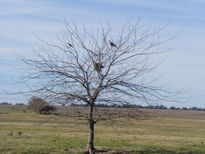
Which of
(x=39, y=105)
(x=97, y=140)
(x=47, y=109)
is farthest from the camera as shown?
(x=97, y=140)

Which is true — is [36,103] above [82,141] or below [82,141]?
above

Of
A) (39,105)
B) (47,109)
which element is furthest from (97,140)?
(39,105)

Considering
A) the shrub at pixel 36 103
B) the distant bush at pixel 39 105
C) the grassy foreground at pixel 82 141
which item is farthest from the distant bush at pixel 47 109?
the grassy foreground at pixel 82 141

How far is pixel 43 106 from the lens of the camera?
1365 cm

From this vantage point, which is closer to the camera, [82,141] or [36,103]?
[36,103]

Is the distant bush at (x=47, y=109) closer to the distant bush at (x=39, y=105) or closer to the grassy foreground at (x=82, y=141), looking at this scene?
the distant bush at (x=39, y=105)

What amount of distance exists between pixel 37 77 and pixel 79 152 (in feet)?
11.2

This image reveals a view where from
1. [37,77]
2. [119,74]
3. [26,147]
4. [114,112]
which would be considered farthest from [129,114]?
[26,147]

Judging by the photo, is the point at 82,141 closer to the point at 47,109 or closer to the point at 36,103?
the point at 47,109

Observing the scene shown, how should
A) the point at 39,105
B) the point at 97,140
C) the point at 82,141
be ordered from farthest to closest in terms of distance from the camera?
the point at 97,140, the point at 82,141, the point at 39,105

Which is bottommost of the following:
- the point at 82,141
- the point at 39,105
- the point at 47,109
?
the point at 82,141

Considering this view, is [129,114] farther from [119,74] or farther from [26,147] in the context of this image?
[26,147]

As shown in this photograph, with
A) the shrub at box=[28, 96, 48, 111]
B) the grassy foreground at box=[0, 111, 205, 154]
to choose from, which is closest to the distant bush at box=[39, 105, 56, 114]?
the shrub at box=[28, 96, 48, 111]

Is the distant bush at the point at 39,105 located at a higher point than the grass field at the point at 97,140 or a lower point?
higher
